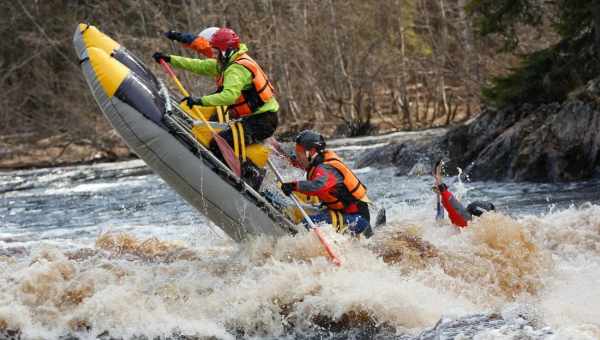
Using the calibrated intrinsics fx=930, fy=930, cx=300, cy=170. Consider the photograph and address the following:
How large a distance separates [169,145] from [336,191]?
1578 mm

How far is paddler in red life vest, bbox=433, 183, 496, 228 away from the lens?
30.6ft

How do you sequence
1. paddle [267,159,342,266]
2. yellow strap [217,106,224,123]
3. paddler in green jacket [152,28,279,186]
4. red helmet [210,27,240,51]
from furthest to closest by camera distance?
yellow strap [217,106,224,123] → red helmet [210,27,240,51] → paddler in green jacket [152,28,279,186] → paddle [267,159,342,266]

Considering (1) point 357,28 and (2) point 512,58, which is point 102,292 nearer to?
(2) point 512,58

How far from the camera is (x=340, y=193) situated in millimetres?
8438

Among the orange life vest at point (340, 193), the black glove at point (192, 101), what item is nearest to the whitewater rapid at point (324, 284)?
the orange life vest at point (340, 193)

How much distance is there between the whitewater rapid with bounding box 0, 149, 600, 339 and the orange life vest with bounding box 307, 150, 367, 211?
14.4 inches

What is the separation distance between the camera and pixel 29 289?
7.83m

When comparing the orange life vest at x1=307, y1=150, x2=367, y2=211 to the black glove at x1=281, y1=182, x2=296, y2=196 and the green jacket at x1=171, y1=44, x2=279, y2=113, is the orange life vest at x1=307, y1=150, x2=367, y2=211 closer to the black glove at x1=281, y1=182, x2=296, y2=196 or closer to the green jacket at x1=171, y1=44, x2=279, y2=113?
the black glove at x1=281, y1=182, x2=296, y2=196

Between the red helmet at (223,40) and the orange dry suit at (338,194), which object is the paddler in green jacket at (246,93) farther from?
the orange dry suit at (338,194)

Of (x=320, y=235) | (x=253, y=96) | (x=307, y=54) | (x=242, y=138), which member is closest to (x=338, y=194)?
(x=320, y=235)

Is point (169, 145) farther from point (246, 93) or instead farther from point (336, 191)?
point (336, 191)

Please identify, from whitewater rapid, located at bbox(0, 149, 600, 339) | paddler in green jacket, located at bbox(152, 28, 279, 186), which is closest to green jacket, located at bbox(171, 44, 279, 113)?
paddler in green jacket, located at bbox(152, 28, 279, 186)

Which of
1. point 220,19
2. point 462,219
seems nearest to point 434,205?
point 462,219

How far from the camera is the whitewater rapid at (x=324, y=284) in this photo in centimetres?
693
